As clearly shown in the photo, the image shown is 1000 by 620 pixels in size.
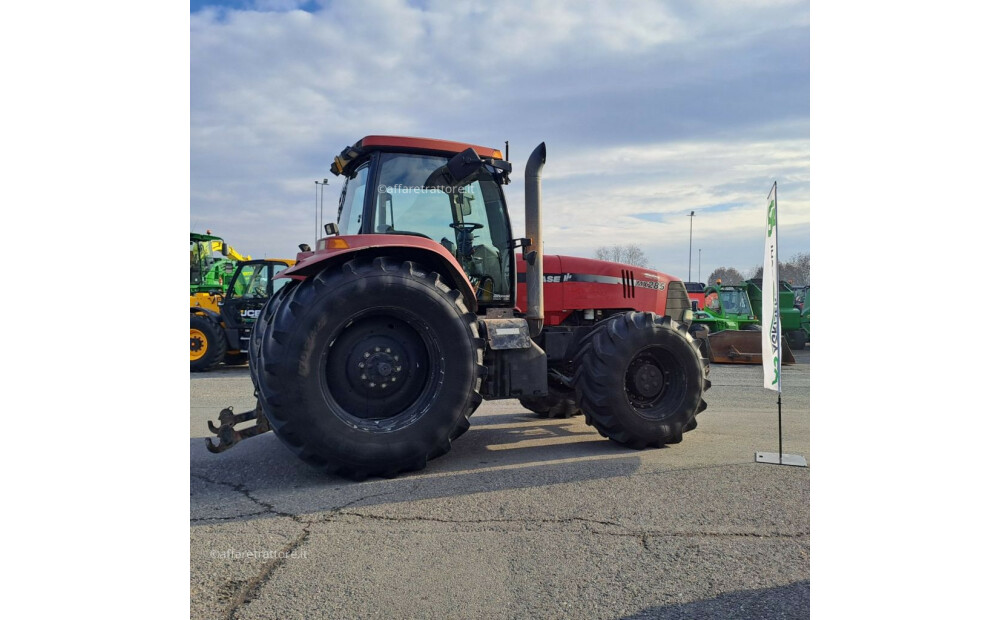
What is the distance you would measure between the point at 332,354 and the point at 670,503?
7.73 ft

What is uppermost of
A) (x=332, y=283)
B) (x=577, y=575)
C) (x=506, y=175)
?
(x=506, y=175)

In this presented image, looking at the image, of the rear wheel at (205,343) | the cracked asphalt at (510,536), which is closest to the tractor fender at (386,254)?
the cracked asphalt at (510,536)

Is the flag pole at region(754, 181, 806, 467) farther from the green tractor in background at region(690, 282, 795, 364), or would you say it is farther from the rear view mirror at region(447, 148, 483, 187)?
the green tractor in background at region(690, 282, 795, 364)

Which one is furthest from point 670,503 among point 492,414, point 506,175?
point 492,414

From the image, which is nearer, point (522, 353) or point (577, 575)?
point (577, 575)

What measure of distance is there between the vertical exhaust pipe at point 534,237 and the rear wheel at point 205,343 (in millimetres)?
7996

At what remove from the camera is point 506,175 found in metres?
5.41

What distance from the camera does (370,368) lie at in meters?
4.36

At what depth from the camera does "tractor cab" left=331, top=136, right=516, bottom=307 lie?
4.91 meters

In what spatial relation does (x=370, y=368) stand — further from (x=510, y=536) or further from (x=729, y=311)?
(x=729, y=311)

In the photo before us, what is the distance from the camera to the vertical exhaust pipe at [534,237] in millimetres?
5348

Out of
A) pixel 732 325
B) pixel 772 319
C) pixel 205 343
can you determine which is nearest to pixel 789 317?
pixel 732 325

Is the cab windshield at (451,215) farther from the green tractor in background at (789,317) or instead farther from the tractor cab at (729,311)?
the green tractor in background at (789,317)

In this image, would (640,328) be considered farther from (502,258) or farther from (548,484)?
(548,484)
